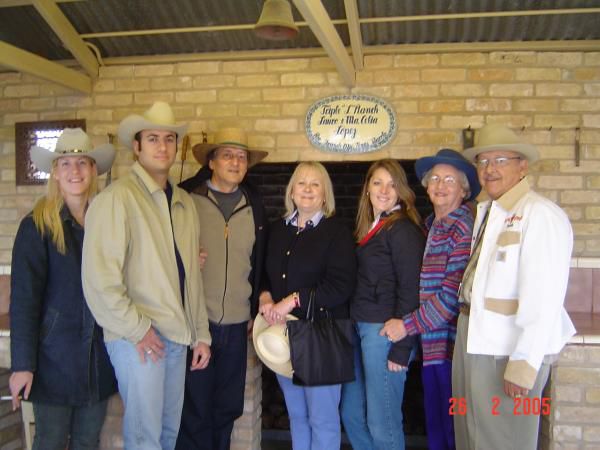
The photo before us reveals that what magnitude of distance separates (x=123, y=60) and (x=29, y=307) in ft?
8.16

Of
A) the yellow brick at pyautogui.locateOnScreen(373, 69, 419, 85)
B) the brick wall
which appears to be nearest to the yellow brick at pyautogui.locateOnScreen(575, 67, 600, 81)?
the brick wall

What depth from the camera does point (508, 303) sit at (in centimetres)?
229

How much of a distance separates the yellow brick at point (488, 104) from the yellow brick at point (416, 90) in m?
0.26

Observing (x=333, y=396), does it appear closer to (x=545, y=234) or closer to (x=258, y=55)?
(x=545, y=234)

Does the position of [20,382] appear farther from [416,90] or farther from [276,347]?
[416,90]

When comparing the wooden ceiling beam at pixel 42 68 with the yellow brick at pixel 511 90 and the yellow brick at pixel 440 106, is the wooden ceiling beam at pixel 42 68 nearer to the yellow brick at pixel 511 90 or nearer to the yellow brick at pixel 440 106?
the yellow brick at pixel 440 106

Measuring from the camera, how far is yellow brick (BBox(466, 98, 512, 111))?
3.91m

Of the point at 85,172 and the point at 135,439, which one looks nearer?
the point at 135,439

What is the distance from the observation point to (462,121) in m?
3.94

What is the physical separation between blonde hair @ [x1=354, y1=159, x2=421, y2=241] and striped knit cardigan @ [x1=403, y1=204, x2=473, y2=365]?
6.6 inches

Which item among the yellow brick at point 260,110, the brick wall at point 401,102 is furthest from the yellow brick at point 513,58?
the yellow brick at point 260,110

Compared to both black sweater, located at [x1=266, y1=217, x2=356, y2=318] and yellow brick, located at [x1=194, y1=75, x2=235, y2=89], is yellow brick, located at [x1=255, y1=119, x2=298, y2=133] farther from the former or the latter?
black sweater, located at [x1=266, y1=217, x2=356, y2=318]

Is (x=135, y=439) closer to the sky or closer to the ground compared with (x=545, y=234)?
closer to the ground

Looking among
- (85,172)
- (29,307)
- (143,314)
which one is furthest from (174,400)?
(85,172)
